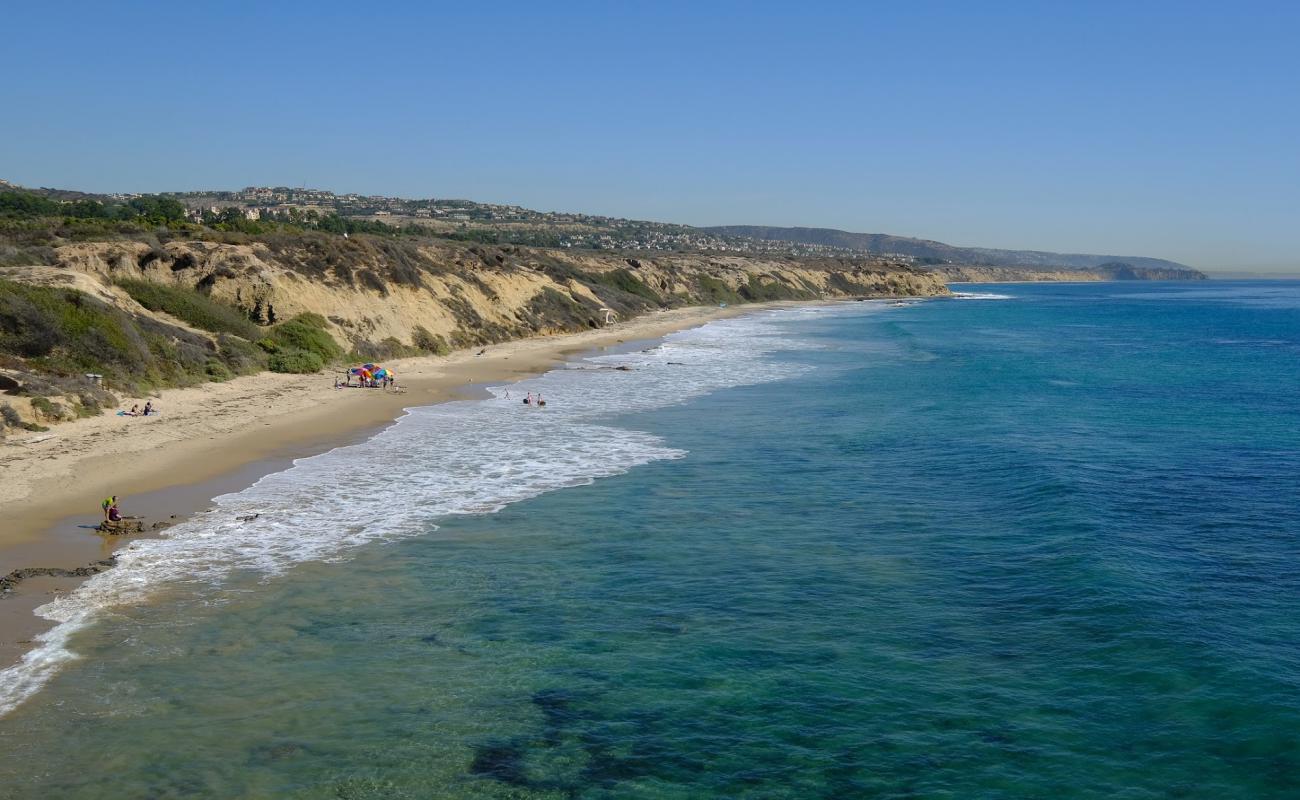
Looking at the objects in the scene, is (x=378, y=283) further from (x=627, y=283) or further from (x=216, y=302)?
(x=627, y=283)

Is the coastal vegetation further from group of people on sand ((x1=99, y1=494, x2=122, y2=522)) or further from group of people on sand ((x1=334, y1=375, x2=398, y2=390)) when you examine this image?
group of people on sand ((x1=99, y1=494, x2=122, y2=522))

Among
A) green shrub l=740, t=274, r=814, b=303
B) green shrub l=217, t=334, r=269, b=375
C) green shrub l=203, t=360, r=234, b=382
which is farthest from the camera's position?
green shrub l=740, t=274, r=814, b=303

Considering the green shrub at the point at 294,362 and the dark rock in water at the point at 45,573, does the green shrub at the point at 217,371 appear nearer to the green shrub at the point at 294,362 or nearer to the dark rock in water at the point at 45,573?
the green shrub at the point at 294,362

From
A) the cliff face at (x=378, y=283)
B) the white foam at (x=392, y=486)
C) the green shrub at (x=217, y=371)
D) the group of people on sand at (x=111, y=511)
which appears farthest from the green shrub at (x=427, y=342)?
the group of people on sand at (x=111, y=511)

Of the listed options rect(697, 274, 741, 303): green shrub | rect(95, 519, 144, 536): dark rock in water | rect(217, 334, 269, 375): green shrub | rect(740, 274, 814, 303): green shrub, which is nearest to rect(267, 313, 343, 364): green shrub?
rect(217, 334, 269, 375): green shrub

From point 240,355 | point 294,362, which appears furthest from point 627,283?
point 240,355

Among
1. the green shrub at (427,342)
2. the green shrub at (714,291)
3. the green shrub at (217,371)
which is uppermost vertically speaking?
the green shrub at (714,291)

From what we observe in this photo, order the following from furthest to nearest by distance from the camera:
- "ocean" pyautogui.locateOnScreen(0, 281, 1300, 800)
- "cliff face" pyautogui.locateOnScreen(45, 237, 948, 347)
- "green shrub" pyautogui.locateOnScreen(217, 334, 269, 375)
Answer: "cliff face" pyautogui.locateOnScreen(45, 237, 948, 347)
"green shrub" pyautogui.locateOnScreen(217, 334, 269, 375)
"ocean" pyautogui.locateOnScreen(0, 281, 1300, 800)
